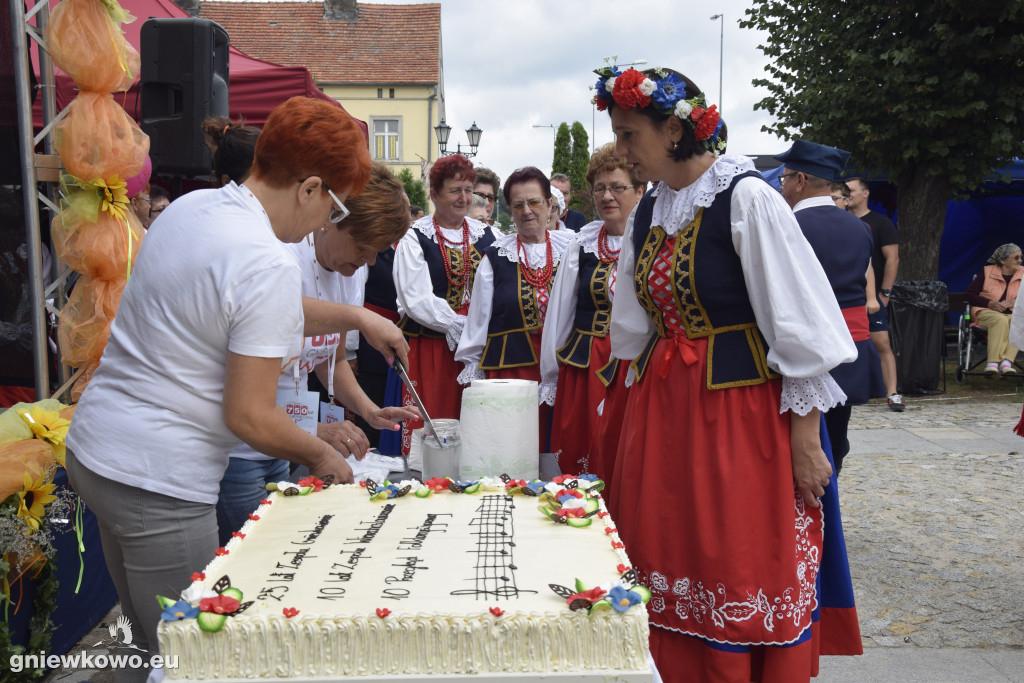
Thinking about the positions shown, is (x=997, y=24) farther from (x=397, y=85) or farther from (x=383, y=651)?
(x=397, y=85)

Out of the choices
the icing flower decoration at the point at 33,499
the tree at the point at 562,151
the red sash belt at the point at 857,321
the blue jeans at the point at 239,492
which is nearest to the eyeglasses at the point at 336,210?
the blue jeans at the point at 239,492

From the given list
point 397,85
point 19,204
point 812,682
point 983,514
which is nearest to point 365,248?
point 19,204

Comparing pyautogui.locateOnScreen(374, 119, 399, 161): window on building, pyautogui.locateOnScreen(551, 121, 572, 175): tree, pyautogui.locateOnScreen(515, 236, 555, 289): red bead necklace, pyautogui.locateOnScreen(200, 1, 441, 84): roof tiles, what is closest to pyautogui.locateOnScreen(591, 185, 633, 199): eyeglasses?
pyautogui.locateOnScreen(515, 236, 555, 289): red bead necklace

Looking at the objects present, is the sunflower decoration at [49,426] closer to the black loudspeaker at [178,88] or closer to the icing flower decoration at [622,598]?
the black loudspeaker at [178,88]

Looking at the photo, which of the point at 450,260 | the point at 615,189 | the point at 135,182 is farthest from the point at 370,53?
the point at 615,189

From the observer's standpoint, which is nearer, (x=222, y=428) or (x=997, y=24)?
(x=222, y=428)

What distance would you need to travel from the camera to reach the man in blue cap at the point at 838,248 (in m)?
3.87

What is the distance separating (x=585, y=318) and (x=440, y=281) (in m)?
1.21

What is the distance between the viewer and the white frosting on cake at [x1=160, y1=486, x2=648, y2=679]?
3.89ft

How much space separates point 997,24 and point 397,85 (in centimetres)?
2550

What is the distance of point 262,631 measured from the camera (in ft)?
3.88

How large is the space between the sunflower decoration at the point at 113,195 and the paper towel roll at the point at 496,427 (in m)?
2.02

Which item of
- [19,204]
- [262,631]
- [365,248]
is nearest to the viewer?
[262,631]

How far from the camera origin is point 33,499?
8.16 feet
